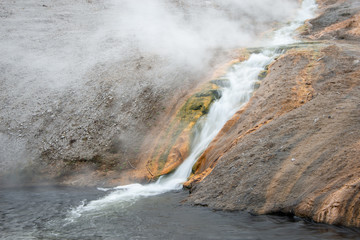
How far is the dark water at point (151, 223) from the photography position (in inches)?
194

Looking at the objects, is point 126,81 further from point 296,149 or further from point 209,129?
point 296,149

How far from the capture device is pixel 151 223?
601 centimetres

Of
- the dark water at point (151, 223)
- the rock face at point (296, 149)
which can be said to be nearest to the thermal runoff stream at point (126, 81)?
the dark water at point (151, 223)

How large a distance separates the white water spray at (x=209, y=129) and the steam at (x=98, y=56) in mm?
1697

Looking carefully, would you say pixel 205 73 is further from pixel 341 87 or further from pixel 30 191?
pixel 30 191

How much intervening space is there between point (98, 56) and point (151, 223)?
1034 cm

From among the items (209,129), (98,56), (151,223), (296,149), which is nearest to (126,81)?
(98,56)

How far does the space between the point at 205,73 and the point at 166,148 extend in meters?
4.34

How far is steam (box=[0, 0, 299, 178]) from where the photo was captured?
1118 cm

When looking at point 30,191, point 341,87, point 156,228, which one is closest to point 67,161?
point 30,191

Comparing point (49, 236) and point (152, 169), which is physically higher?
Result: point (152, 169)

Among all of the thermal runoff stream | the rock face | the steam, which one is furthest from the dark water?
the steam

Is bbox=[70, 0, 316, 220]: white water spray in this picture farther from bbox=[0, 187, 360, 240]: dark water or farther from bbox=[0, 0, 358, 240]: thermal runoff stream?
bbox=[0, 187, 360, 240]: dark water

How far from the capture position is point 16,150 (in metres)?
10.9
